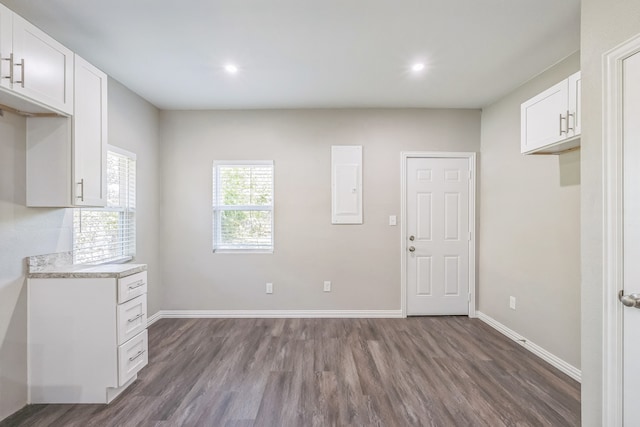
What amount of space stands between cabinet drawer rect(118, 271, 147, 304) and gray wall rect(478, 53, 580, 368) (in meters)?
3.54

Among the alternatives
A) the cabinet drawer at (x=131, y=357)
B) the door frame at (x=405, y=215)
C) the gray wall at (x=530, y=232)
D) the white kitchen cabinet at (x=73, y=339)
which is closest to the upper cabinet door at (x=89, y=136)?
the white kitchen cabinet at (x=73, y=339)

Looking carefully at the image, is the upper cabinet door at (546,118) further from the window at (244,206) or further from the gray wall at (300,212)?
the window at (244,206)

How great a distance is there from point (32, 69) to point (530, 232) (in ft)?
13.6

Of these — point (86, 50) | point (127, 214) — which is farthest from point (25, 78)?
point (127, 214)

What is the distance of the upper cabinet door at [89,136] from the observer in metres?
2.06

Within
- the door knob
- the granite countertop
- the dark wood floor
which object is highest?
the door knob

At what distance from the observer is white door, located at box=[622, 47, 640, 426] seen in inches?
54.2

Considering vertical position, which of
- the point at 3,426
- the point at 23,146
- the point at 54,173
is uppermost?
the point at 23,146

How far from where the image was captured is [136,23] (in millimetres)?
2059

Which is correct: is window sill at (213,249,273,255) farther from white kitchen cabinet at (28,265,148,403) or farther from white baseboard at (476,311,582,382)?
white baseboard at (476,311,582,382)

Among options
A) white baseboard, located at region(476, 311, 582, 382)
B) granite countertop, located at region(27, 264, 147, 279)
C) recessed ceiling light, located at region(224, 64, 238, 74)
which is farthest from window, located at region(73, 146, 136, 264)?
white baseboard, located at region(476, 311, 582, 382)

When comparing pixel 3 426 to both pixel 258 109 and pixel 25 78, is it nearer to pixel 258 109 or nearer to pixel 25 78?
pixel 25 78

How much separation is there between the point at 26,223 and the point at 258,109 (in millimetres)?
2528

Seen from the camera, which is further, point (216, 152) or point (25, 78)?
point (216, 152)
